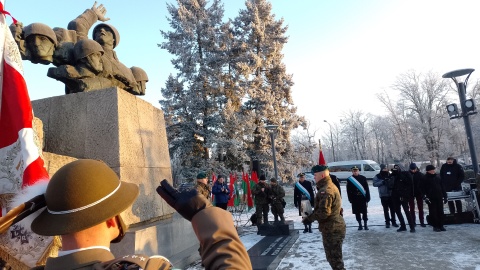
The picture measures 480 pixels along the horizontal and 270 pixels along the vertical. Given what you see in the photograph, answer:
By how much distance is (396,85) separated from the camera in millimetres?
36656

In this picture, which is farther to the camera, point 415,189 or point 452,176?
point 452,176

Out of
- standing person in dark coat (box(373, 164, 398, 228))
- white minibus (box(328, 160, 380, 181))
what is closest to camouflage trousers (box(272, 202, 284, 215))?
standing person in dark coat (box(373, 164, 398, 228))

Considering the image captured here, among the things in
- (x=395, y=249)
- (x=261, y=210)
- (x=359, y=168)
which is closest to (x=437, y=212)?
(x=395, y=249)

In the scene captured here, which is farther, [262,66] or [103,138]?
[262,66]

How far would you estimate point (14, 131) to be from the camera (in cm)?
275

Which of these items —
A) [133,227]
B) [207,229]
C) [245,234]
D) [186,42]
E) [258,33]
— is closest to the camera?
[207,229]

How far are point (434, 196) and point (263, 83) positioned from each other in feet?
58.9

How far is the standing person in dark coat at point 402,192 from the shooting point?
861 centimetres

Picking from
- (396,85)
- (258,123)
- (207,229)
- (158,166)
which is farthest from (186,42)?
(396,85)

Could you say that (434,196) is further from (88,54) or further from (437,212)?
(88,54)

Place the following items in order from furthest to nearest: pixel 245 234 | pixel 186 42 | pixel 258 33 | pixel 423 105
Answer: pixel 423 105 → pixel 258 33 → pixel 186 42 → pixel 245 234

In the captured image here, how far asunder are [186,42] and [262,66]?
20.3 ft

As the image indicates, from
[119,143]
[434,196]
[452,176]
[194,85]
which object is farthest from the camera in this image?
[194,85]

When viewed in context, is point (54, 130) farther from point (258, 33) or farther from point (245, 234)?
point (258, 33)
